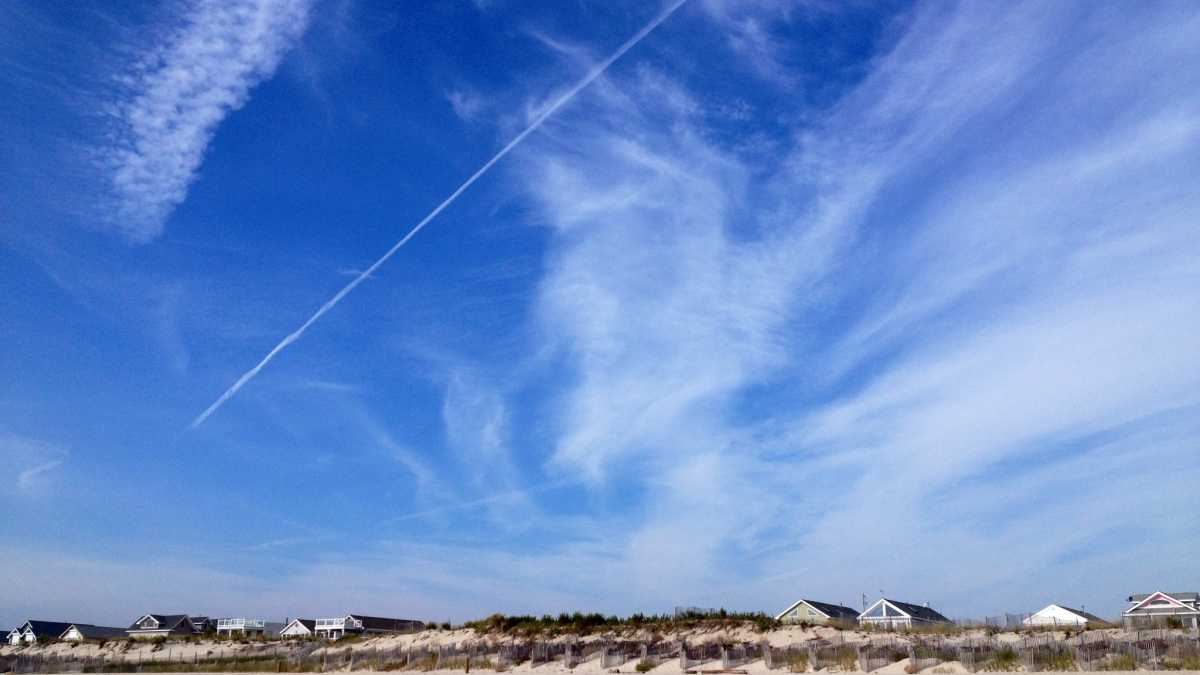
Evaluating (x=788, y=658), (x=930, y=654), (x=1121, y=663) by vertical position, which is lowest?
(x=1121, y=663)

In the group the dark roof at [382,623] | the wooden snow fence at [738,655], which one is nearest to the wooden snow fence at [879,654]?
the wooden snow fence at [738,655]

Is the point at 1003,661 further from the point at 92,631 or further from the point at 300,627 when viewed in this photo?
the point at 92,631

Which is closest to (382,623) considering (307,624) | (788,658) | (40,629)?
(307,624)

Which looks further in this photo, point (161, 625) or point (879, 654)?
point (161, 625)

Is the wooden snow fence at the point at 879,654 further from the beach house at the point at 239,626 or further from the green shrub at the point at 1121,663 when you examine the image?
the beach house at the point at 239,626

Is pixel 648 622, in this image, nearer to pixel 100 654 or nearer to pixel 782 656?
pixel 782 656

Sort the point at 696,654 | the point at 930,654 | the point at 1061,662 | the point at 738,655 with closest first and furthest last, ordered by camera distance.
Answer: the point at 1061,662 < the point at 930,654 < the point at 738,655 < the point at 696,654

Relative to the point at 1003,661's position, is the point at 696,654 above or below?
above

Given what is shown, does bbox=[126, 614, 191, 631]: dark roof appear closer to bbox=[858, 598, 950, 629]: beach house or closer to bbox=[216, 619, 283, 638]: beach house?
bbox=[216, 619, 283, 638]: beach house

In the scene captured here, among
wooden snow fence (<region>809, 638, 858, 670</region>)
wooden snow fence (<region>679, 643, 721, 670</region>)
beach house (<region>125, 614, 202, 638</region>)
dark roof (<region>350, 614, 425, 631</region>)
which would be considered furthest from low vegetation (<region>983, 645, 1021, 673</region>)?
beach house (<region>125, 614, 202, 638</region>)

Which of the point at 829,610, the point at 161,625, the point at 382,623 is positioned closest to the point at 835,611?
the point at 829,610

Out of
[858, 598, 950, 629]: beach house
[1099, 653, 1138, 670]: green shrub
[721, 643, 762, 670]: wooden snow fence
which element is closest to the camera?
[1099, 653, 1138, 670]: green shrub

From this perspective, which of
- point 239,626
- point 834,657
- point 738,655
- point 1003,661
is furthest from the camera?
point 239,626

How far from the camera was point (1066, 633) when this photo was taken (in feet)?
111
